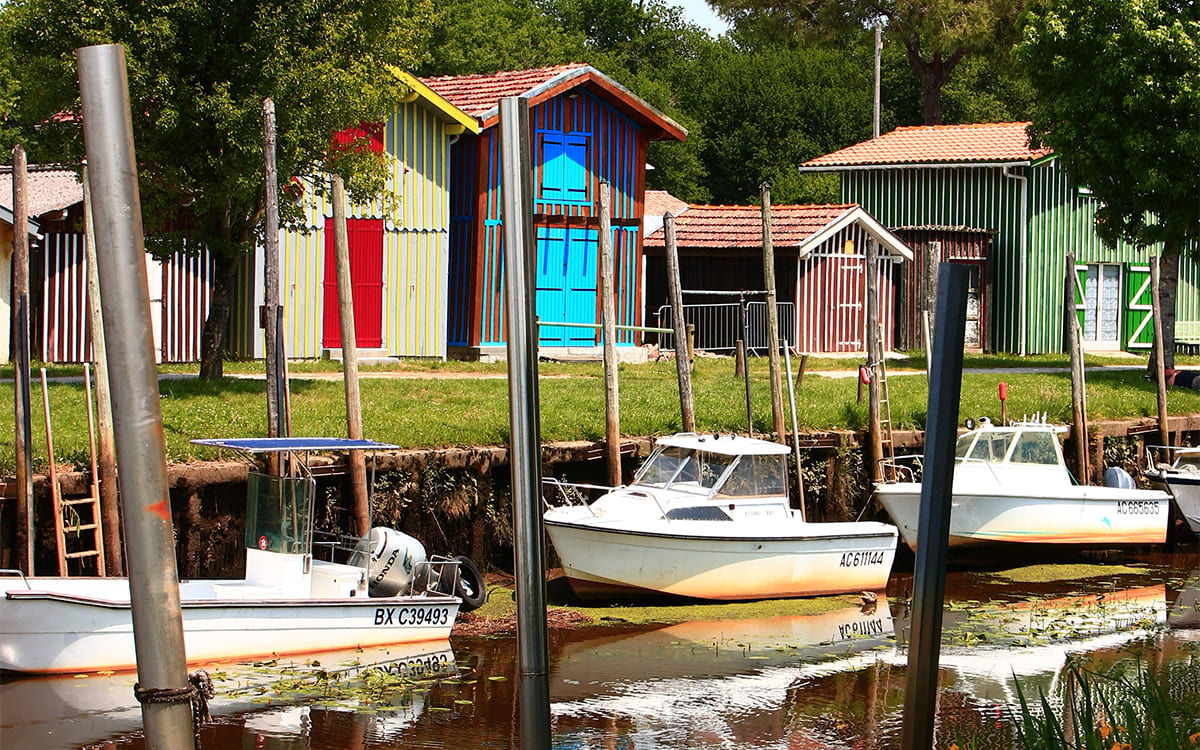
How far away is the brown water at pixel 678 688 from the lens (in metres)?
10.5

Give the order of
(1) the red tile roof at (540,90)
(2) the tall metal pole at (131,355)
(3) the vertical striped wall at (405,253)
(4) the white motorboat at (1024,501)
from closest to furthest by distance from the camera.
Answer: (2) the tall metal pole at (131,355) → (4) the white motorboat at (1024,501) → (3) the vertical striped wall at (405,253) → (1) the red tile roof at (540,90)

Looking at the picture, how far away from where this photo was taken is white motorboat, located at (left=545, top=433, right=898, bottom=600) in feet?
50.0

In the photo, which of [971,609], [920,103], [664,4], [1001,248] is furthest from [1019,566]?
[664,4]

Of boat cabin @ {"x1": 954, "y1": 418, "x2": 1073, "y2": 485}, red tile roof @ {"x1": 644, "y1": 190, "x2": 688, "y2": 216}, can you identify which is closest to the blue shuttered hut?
boat cabin @ {"x1": 954, "y1": 418, "x2": 1073, "y2": 485}

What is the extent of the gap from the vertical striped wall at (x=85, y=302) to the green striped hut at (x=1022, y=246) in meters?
17.1

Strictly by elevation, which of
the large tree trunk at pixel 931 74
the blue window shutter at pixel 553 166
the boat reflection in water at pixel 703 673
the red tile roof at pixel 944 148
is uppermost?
the large tree trunk at pixel 931 74

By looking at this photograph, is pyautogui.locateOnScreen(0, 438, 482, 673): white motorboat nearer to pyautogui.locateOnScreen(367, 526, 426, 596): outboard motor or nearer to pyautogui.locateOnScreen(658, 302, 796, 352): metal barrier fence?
pyautogui.locateOnScreen(367, 526, 426, 596): outboard motor

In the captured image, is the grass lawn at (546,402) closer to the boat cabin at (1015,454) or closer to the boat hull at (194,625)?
the boat cabin at (1015,454)

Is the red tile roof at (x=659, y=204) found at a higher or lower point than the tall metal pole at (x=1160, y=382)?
higher

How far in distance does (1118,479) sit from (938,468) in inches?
683

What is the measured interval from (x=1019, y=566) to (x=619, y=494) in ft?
21.8

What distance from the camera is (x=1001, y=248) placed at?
34250mm

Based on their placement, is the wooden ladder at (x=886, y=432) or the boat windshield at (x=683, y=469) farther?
the wooden ladder at (x=886, y=432)

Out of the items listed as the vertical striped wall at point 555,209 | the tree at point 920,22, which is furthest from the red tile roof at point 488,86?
the tree at point 920,22
